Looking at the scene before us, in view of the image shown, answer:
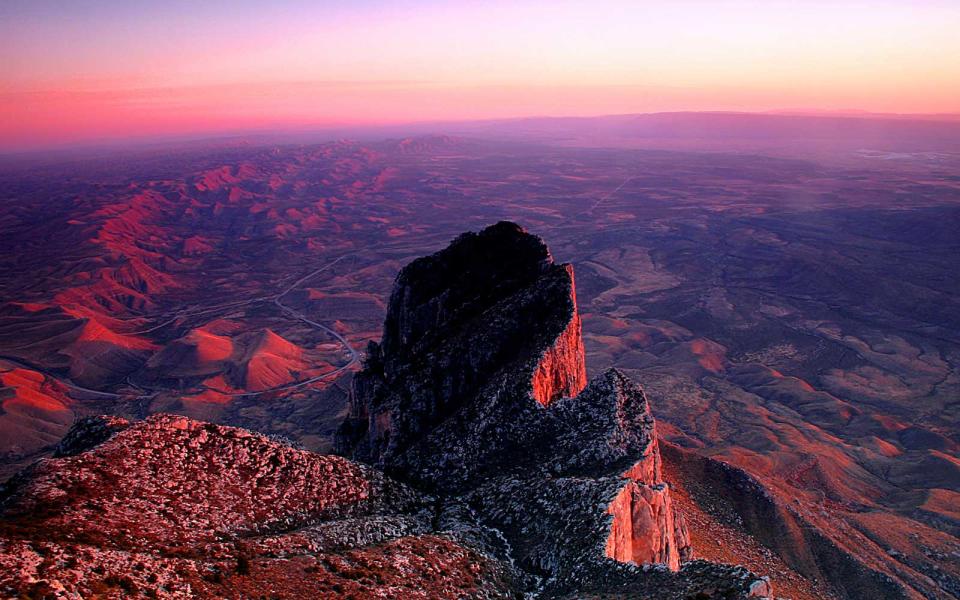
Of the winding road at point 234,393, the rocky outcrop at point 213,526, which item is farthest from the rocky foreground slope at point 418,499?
the winding road at point 234,393

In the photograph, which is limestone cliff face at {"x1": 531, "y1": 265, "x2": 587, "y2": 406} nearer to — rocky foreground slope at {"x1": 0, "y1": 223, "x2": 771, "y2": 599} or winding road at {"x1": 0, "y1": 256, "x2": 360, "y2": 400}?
rocky foreground slope at {"x1": 0, "y1": 223, "x2": 771, "y2": 599}

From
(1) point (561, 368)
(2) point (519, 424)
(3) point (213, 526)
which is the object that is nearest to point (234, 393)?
(1) point (561, 368)

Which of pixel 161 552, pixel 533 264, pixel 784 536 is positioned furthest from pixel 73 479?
pixel 784 536

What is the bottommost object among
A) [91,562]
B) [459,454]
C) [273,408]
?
[273,408]

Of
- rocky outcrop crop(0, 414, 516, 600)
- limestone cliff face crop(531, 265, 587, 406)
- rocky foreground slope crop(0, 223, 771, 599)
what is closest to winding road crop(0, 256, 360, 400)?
rocky foreground slope crop(0, 223, 771, 599)

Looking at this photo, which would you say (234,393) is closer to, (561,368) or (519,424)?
(561,368)

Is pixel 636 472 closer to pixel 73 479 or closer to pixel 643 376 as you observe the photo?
pixel 73 479
